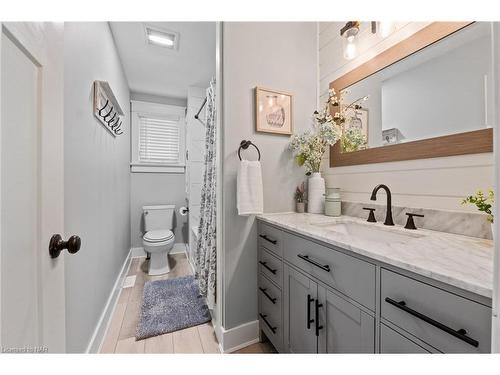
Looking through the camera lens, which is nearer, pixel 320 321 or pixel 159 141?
pixel 320 321

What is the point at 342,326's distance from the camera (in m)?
0.83

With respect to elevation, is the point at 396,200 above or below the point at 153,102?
below

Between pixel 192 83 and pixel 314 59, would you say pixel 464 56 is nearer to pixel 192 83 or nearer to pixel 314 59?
pixel 314 59

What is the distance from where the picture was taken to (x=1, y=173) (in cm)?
42

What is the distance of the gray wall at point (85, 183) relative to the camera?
1.05 metres

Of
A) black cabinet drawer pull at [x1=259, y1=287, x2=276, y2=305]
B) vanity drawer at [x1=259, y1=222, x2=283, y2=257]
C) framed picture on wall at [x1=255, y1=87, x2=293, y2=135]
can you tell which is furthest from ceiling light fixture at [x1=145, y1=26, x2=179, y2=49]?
black cabinet drawer pull at [x1=259, y1=287, x2=276, y2=305]

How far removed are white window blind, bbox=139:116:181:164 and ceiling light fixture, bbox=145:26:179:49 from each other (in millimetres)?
1444

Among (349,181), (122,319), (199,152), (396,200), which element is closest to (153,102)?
(199,152)

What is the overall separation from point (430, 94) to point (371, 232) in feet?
2.61

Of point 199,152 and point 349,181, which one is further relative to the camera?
point 199,152

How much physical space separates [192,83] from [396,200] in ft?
9.70

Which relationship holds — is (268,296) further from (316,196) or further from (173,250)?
(173,250)

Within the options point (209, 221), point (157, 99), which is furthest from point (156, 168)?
point (209, 221)

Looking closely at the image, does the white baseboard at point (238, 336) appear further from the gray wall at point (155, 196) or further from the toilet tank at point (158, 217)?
the gray wall at point (155, 196)
